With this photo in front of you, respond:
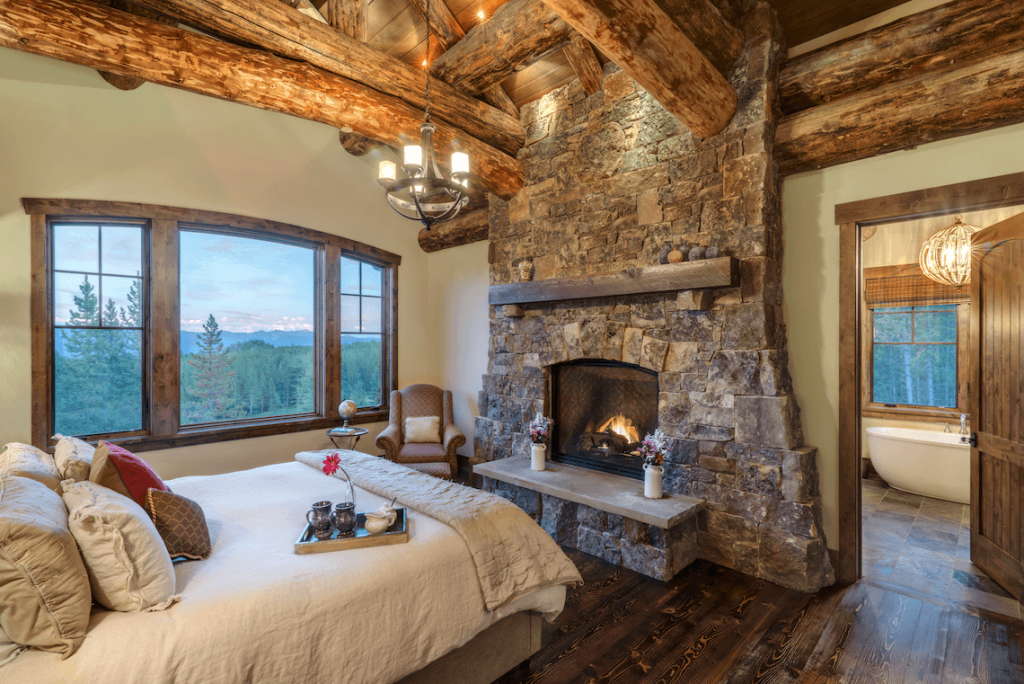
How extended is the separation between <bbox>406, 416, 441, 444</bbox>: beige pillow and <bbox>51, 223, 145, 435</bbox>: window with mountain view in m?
2.18

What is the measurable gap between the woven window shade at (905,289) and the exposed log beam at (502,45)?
4.10 m

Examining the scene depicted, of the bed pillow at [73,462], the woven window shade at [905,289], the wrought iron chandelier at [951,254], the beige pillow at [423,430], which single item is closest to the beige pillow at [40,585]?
the bed pillow at [73,462]

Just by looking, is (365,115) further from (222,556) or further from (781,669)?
(781,669)

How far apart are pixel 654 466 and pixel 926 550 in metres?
1.93

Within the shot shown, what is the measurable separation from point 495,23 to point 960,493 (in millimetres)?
5206

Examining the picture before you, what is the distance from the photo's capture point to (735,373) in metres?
2.87

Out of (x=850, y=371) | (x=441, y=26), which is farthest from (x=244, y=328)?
(x=850, y=371)

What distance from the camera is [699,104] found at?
8.79 feet

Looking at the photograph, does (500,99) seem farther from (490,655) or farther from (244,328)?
(490,655)

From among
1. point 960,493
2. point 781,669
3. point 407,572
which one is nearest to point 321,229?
point 407,572

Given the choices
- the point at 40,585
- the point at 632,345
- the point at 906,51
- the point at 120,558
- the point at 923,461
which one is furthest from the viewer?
the point at 923,461

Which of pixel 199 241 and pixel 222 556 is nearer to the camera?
pixel 222 556

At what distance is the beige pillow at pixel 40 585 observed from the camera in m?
1.17

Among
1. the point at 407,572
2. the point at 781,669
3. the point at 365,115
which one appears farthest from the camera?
the point at 365,115
